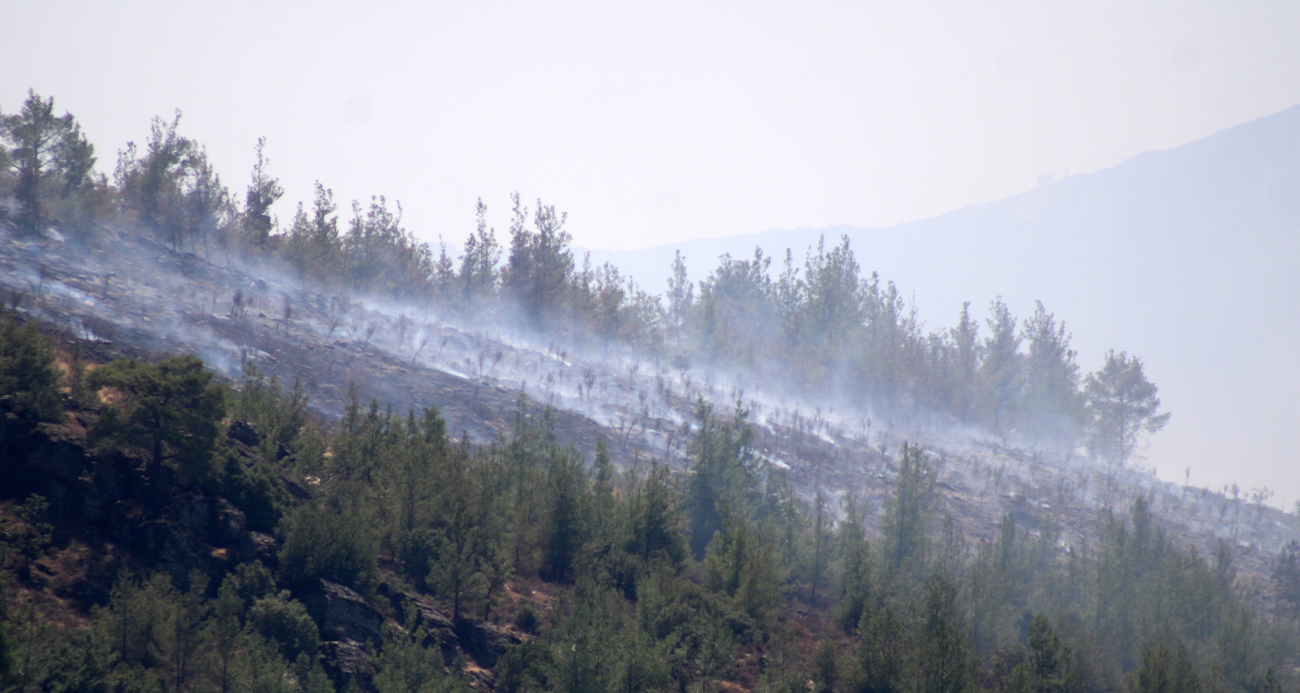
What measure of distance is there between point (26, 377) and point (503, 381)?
83.6 feet

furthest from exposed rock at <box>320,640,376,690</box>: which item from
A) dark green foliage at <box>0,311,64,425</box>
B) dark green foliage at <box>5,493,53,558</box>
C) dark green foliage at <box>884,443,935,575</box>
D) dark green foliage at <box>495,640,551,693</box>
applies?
dark green foliage at <box>884,443,935,575</box>

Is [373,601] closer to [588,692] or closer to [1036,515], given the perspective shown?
[588,692]

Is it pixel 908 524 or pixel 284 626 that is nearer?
pixel 284 626

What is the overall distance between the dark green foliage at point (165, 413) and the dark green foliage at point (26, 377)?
2.62 ft

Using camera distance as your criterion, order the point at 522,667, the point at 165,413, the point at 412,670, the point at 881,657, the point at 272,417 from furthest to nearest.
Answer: the point at 272,417 → the point at 881,657 → the point at 165,413 → the point at 522,667 → the point at 412,670

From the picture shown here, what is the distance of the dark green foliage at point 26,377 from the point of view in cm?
1434

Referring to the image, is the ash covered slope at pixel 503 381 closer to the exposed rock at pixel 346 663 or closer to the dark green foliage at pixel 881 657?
the exposed rock at pixel 346 663

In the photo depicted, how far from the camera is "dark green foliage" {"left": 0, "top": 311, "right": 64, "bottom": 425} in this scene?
14336 millimetres

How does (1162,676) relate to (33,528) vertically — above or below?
below

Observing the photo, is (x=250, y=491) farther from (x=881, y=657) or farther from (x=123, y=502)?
(x=881, y=657)

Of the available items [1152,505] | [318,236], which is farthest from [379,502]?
[1152,505]

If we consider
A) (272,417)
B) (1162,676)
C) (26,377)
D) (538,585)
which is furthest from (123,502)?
(1162,676)

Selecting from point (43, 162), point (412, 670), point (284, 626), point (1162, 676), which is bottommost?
point (1162, 676)

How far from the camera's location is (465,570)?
16.3m
